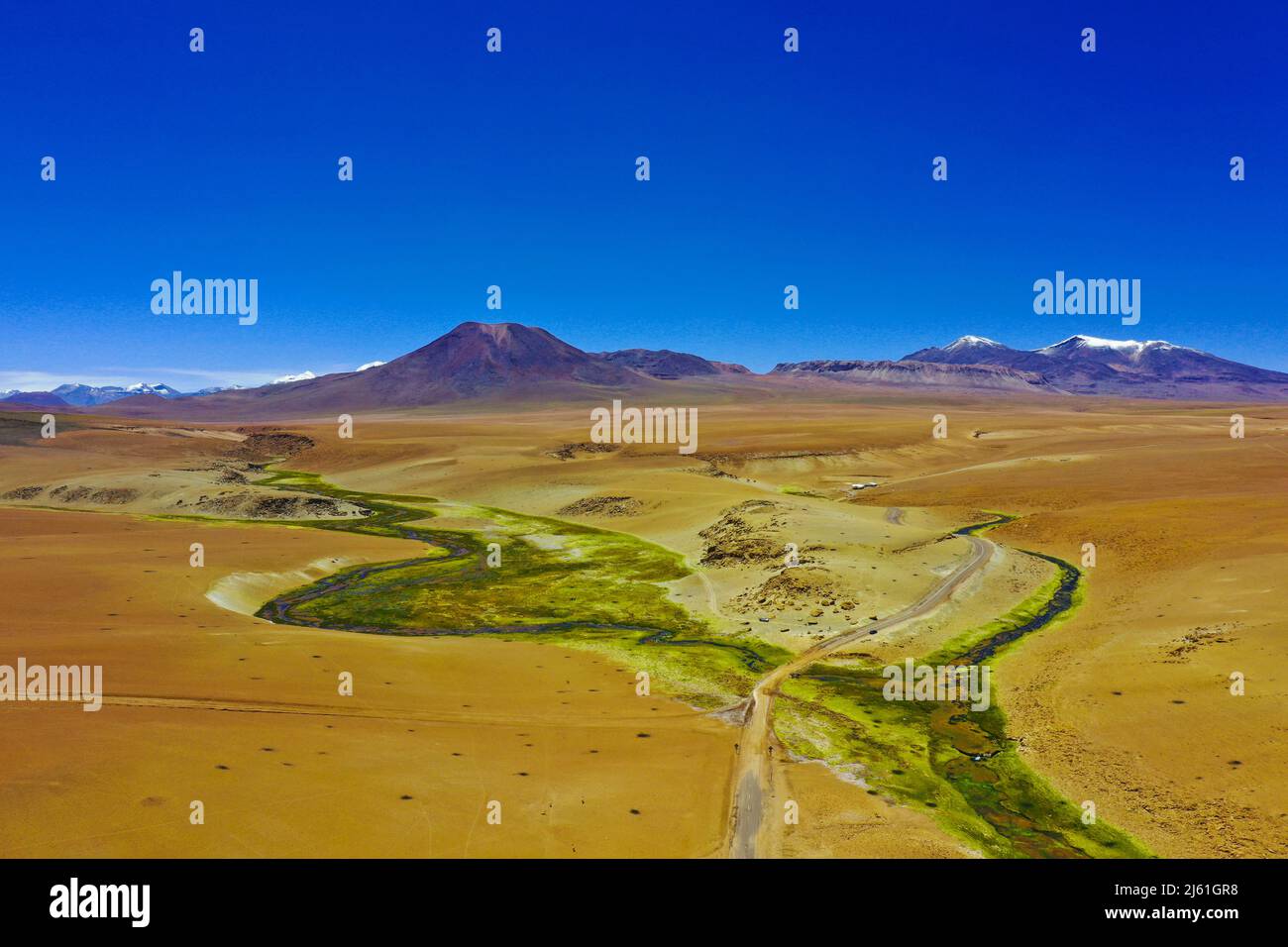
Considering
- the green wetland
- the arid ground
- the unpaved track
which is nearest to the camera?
the arid ground

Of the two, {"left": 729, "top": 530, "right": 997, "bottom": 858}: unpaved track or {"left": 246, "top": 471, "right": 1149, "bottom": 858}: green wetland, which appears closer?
{"left": 729, "top": 530, "right": 997, "bottom": 858}: unpaved track

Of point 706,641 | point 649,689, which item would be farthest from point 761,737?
point 706,641

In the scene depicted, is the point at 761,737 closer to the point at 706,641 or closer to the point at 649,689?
the point at 649,689

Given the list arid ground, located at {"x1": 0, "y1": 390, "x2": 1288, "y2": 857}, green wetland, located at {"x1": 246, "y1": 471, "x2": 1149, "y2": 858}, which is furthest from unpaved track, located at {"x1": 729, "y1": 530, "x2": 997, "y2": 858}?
green wetland, located at {"x1": 246, "y1": 471, "x2": 1149, "y2": 858}

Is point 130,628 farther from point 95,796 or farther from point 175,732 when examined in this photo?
point 95,796

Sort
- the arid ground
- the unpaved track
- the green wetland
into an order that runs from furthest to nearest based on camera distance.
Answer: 1. the green wetland
2. the unpaved track
3. the arid ground

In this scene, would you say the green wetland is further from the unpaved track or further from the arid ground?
the unpaved track
